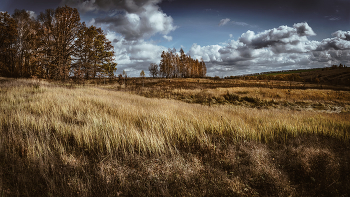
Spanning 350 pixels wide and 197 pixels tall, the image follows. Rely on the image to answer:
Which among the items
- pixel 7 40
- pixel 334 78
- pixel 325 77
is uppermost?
pixel 7 40

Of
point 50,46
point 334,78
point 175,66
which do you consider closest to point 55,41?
point 50,46

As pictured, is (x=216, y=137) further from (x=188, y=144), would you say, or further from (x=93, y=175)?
(x=93, y=175)

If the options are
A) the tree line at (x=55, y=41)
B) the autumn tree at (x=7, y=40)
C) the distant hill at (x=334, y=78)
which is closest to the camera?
the tree line at (x=55, y=41)

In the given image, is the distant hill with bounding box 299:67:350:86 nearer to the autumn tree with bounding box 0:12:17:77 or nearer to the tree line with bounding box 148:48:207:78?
the tree line with bounding box 148:48:207:78

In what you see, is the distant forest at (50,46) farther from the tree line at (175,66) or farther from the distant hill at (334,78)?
the distant hill at (334,78)

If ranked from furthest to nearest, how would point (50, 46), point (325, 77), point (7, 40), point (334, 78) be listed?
point (325, 77) < point (334, 78) < point (7, 40) < point (50, 46)

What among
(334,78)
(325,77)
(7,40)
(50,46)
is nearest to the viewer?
(50,46)

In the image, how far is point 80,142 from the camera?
305cm

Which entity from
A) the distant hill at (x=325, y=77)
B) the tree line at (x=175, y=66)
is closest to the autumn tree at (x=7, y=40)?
the tree line at (x=175, y=66)

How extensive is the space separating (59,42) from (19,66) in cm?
1897

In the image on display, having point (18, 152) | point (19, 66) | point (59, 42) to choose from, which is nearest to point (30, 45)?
point (19, 66)

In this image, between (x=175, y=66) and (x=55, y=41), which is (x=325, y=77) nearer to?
(x=175, y=66)

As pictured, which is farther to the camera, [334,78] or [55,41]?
[334,78]

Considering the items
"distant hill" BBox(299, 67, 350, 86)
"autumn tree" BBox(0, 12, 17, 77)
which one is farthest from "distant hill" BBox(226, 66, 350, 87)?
"autumn tree" BBox(0, 12, 17, 77)
